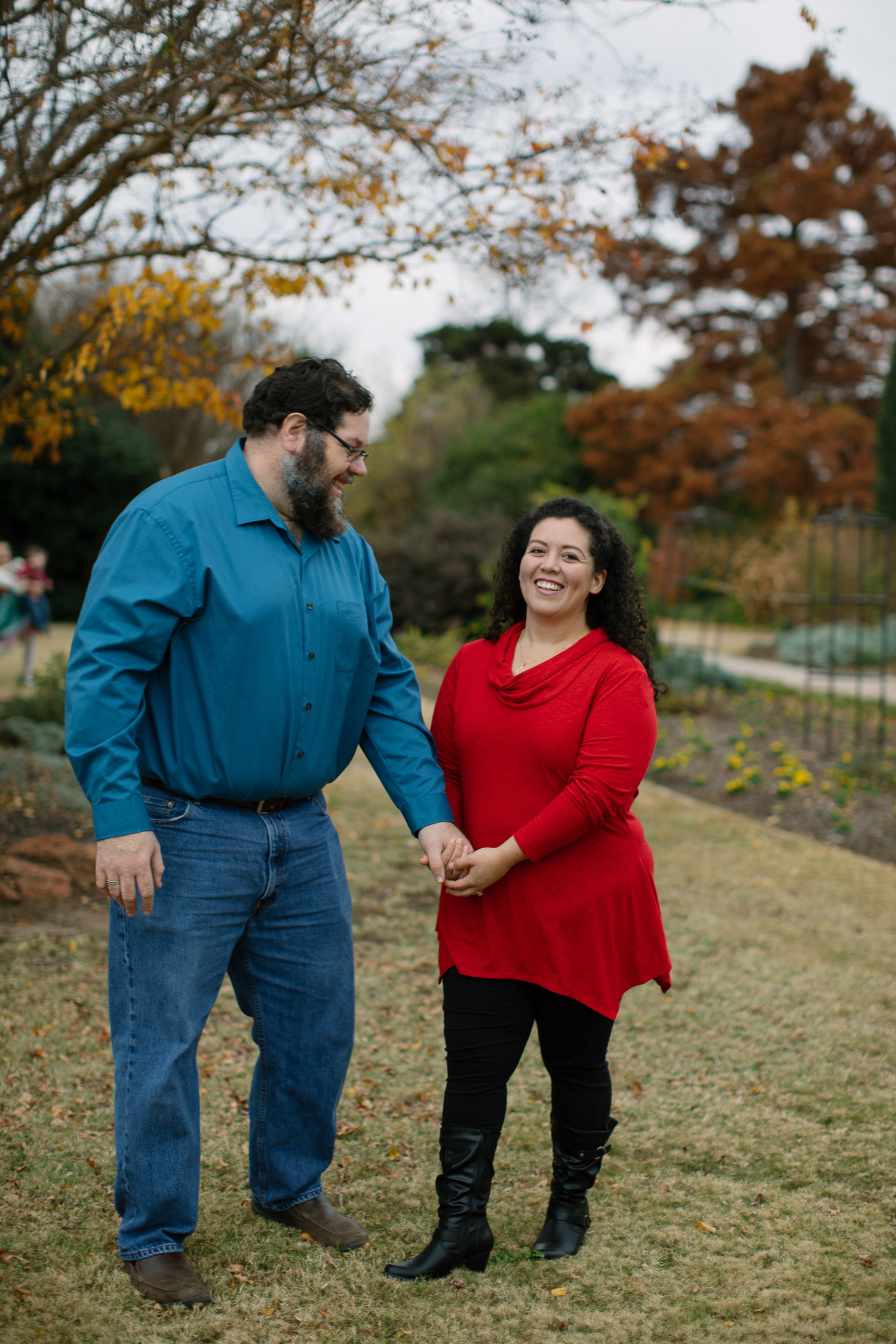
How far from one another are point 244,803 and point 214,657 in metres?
0.33

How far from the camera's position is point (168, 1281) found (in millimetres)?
2242

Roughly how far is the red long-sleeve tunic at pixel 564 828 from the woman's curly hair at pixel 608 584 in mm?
99

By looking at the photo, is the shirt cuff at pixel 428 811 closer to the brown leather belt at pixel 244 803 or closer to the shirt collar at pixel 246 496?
the brown leather belt at pixel 244 803

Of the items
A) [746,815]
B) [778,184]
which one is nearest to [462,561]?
[746,815]

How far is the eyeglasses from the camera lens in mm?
2342

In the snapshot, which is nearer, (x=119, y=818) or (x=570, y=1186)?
(x=119, y=818)

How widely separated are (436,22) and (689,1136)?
13.0ft

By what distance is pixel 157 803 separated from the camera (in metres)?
2.22

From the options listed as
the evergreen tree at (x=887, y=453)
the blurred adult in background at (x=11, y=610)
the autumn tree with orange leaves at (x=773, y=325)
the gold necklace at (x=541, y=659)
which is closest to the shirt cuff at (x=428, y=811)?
the gold necklace at (x=541, y=659)

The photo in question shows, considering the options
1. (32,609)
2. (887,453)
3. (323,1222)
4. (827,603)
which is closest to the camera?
(323,1222)

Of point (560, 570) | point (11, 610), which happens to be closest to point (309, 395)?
point (560, 570)

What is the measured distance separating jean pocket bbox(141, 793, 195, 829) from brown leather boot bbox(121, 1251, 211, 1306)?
938 mm

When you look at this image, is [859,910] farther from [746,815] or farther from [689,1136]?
[689,1136]

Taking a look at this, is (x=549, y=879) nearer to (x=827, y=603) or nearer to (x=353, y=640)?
(x=353, y=640)
